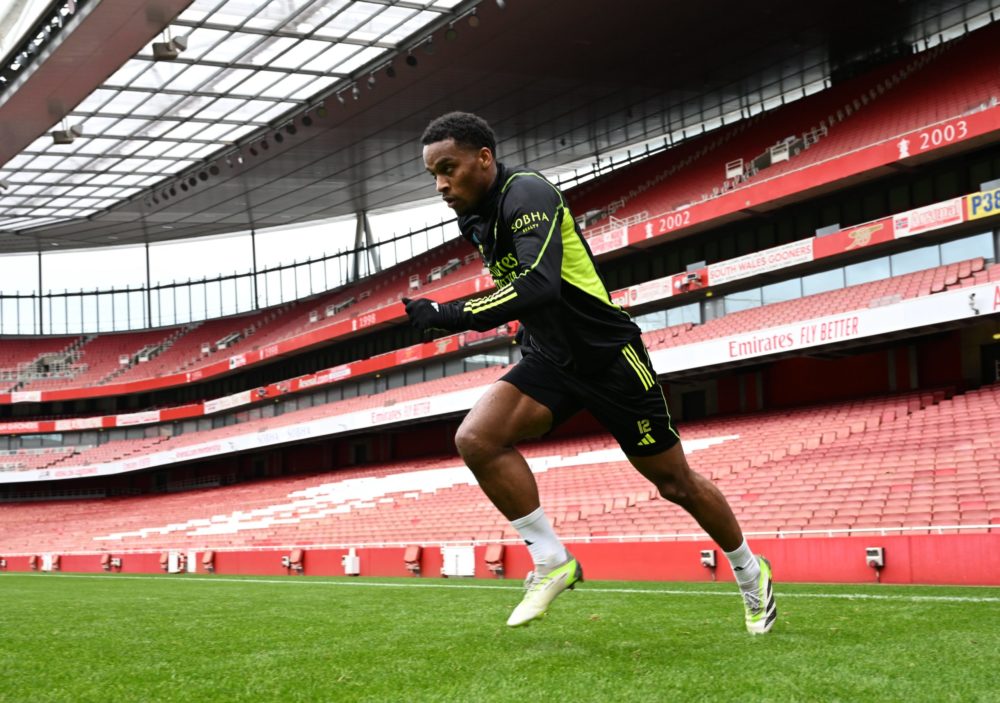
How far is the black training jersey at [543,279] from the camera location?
12.5 ft

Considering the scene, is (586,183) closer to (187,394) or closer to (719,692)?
(187,394)

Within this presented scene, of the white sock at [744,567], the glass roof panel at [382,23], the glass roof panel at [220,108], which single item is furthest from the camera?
the glass roof panel at [220,108]

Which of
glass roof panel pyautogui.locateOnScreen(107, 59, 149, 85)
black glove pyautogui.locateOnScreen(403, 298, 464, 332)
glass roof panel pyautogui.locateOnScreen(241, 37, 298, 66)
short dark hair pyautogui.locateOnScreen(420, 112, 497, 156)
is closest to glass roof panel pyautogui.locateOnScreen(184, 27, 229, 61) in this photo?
glass roof panel pyautogui.locateOnScreen(241, 37, 298, 66)

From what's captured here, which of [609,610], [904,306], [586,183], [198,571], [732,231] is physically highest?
[586,183]

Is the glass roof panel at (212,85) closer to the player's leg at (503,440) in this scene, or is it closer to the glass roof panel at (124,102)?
the glass roof panel at (124,102)

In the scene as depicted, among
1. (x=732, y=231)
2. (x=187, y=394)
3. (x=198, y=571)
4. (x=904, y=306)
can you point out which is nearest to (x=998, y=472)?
(x=904, y=306)

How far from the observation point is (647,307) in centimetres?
3045

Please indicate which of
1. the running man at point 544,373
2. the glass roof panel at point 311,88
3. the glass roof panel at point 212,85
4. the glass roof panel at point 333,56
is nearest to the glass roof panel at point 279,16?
the glass roof panel at point 212,85

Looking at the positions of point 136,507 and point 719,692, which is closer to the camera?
point 719,692

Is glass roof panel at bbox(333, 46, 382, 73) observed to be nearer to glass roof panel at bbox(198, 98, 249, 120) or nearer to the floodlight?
glass roof panel at bbox(198, 98, 249, 120)

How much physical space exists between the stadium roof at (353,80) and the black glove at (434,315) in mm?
19121

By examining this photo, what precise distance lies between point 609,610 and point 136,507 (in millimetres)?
46582

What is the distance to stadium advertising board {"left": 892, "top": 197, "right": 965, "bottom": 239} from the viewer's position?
21.2 meters

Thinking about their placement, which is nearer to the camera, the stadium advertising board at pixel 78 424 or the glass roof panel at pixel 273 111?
the glass roof panel at pixel 273 111
